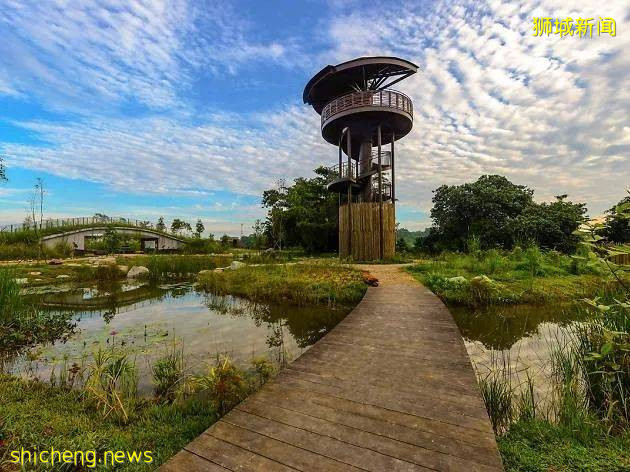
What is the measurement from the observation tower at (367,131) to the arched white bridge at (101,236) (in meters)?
20.6

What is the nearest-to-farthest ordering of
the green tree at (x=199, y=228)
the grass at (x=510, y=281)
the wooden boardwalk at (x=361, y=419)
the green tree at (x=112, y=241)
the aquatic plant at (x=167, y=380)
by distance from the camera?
the wooden boardwalk at (x=361, y=419) < the aquatic plant at (x=167, y=380) < the grass at (x=510, y=281) < the green tree at (x=112, y=241) < the green tree at (x=199, y=228)

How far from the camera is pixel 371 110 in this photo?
607 inches

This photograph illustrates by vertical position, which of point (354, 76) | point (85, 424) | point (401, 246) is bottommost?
point (85, 424)

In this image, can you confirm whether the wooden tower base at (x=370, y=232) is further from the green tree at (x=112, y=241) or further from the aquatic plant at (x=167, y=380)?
the green tree at (x=112, y=241)

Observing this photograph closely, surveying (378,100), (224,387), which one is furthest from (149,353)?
(378,100)

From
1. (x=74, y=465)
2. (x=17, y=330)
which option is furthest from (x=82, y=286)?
(x=74, y=465)

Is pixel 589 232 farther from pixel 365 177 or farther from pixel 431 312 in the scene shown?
pixel 365 177

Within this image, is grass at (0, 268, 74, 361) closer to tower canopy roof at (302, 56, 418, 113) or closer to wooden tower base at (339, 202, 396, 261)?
wooden tower base at (339, 202, 396, 261)

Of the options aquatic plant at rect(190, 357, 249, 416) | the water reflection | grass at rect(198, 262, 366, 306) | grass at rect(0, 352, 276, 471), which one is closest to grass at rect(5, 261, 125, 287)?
grass at rect(198, 262, 366, 306)

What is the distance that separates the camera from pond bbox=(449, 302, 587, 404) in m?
4.11

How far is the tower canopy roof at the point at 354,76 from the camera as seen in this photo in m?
15.5

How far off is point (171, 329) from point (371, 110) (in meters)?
13.4

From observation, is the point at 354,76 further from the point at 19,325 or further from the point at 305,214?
the point at 19,325

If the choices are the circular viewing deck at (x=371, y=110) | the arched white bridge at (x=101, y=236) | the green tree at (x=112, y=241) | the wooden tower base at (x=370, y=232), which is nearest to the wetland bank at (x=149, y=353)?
the wooden tower base at (x=370, y=232)
